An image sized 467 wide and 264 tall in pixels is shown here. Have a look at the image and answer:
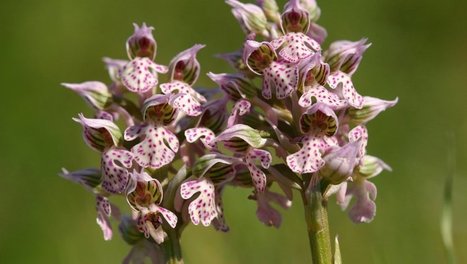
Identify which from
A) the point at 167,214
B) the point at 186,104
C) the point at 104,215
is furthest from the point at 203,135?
the point at 104,215

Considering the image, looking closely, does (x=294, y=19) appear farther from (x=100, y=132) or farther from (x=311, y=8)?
(x=100, y=132)

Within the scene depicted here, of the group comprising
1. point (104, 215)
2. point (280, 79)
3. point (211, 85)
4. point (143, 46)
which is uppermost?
point (280, 79)

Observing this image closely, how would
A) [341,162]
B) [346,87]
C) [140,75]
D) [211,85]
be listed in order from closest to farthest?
[341,162] < [346,87] < [140,75] < [211,85]

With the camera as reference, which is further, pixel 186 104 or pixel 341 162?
pixel 186 104

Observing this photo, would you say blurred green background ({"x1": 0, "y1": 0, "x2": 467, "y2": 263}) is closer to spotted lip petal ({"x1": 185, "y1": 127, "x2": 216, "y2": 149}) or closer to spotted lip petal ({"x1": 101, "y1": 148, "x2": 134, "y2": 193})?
spotted lip petal ({"x1": 185, "y1": 127, "x2": 216, "y2": 149})

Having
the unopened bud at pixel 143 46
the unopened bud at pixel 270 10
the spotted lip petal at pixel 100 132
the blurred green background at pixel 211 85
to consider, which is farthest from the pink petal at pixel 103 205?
the blurred green background at pixel 211 85

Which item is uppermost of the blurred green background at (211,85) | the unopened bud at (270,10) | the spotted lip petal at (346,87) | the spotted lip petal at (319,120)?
the unopened bud at (270,10)

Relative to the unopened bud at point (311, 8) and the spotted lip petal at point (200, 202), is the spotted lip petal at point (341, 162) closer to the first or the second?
the spotted lip petal at point (200, 202)
